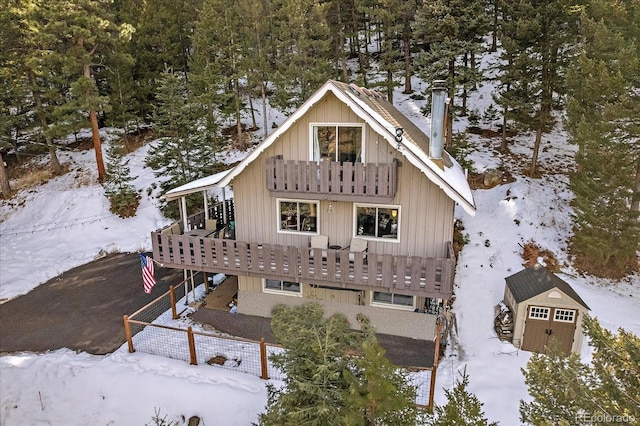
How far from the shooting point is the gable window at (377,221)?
42.7 feet

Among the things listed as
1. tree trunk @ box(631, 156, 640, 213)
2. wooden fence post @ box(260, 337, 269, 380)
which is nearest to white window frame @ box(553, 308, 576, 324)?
tree trunk @ box(631, 156, 640, 213)

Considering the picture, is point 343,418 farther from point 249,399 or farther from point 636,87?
point 636,87

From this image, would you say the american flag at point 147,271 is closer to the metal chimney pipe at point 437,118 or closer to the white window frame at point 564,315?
the metal chimney pipe at point 437,118

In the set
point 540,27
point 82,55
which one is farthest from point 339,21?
point 82,55

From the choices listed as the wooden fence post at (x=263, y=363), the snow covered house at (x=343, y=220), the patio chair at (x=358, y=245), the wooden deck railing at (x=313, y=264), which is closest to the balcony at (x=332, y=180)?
the snow covered house at (x=343, y=220)

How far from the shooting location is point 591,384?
5305 millimetres

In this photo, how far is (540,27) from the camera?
20.2m

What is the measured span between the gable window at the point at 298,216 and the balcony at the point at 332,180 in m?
0.91

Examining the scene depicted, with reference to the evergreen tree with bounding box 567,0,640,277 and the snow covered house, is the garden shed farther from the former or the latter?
the evergreen tree with bounding box 567,0,640,277

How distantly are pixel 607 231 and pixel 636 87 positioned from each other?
233 inches

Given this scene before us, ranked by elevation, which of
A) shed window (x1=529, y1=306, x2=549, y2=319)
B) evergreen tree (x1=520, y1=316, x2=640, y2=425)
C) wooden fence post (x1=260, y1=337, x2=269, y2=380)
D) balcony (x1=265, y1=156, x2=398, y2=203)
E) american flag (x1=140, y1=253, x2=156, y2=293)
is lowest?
wooden fence post (x1=260, y1=337, x2=269, y2=380)

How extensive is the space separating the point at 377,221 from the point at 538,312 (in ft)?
18.7

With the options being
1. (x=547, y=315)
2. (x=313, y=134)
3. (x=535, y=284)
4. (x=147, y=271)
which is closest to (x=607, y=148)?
(x=535, y=284)

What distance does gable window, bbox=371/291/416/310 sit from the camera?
13414 millimetres
